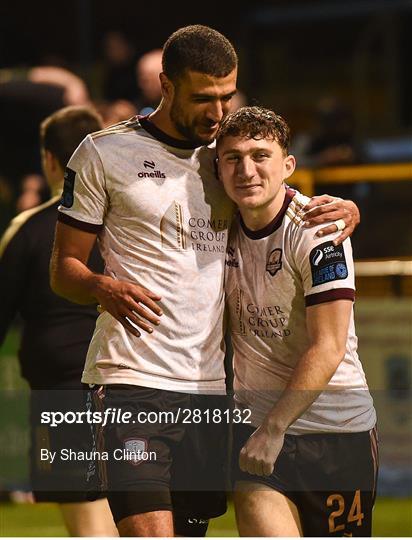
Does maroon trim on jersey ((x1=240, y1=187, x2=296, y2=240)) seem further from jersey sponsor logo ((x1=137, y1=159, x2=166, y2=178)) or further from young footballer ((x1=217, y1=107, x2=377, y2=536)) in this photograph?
jersey sponsor logo ((x1=137, y1=159, x2=166, y2=178))

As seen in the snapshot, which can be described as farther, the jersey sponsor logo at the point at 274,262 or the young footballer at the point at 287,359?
the jersey sponsor logo at the point at 274,262

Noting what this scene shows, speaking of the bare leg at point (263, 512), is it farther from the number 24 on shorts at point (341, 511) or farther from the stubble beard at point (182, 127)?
the stubble beard at point (182, 127)

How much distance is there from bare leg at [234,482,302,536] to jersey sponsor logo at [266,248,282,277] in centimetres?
74

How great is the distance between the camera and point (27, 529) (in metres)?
9.20

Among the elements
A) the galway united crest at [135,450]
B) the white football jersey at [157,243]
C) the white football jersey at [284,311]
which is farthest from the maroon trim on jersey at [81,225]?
the galway united crest at [135,450]

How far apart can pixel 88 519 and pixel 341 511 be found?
190cm

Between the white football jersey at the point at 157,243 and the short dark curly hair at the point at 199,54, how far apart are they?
265 millimetres

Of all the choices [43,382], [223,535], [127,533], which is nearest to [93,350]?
[127,533]

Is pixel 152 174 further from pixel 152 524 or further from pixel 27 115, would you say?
pixel 27 115

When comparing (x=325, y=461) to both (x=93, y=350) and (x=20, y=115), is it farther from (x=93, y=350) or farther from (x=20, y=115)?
(x=20, y=115)

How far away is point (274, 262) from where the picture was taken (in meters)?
4.81

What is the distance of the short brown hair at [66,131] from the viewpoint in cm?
634

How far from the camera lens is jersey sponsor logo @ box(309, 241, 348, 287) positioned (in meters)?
4.67

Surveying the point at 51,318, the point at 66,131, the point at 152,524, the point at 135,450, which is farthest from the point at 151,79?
the point at 152,524
